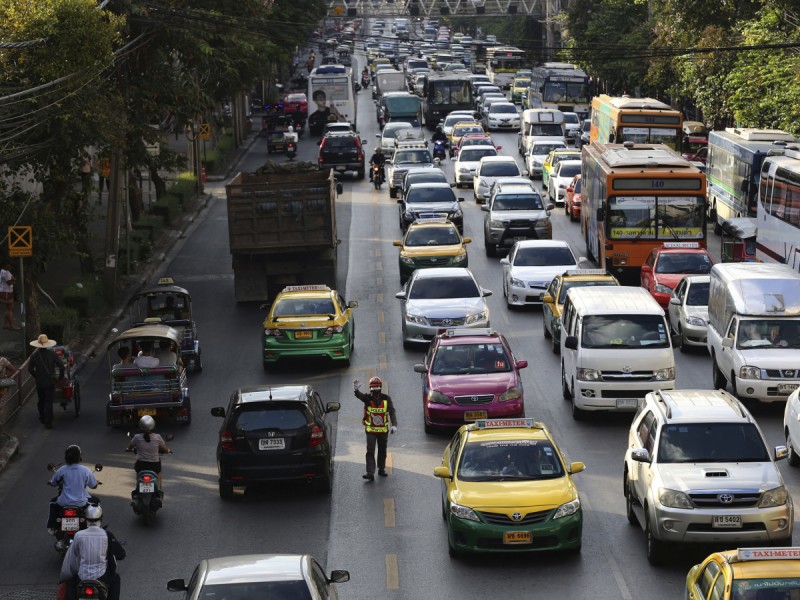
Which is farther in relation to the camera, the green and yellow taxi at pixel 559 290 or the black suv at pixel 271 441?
the green and yellow taxi at pixel 559 290

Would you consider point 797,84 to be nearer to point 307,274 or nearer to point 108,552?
point 307,274

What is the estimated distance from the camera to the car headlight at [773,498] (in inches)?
614

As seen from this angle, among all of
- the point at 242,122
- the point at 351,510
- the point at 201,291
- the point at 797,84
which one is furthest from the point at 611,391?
the point at 242,122

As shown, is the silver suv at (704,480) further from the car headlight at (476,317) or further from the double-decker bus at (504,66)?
the double-decker bus at (504,66)

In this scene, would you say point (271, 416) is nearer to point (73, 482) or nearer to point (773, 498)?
point (73, 482)

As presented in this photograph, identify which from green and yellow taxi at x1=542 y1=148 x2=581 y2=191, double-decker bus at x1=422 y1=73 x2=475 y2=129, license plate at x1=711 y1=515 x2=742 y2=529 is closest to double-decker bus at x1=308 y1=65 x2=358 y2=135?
double-decker bus at x1=422 y1=73 x2=475 y2=129

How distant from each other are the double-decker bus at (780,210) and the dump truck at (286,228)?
34.6ft

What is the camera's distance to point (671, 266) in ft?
104

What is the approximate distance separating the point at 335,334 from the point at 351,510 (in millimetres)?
9053

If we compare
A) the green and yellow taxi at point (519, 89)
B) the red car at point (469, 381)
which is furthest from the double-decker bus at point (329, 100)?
the red car at point (469, 381)

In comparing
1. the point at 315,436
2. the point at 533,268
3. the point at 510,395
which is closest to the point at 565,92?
the point at 533,268

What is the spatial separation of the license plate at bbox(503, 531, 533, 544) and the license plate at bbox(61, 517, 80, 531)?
4973mm

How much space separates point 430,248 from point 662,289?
22.7 ft

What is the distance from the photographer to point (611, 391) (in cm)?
2294
